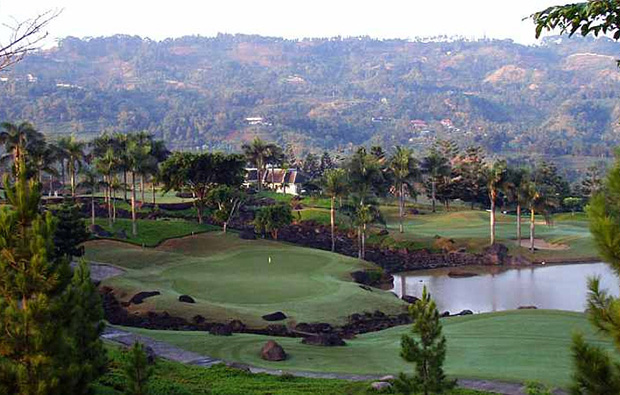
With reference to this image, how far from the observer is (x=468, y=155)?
10019 centimetres

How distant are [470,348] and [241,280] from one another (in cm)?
1945

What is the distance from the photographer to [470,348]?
25109 millimetres

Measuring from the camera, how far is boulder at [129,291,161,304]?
35.0m

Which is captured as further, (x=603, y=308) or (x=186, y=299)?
(x=186, y=299)

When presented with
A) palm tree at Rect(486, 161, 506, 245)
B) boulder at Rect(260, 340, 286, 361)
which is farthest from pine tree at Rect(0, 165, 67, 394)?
palm tree at Rect(486, 161, 506, 245)

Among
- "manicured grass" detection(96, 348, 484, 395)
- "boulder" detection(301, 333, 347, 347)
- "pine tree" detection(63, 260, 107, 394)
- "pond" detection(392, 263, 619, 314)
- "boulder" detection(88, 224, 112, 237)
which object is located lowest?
"pond" detection(392, 263, 619, 314)

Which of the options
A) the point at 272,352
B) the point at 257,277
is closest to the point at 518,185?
the point at 257,277

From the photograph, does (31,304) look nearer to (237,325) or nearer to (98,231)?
(237,325)

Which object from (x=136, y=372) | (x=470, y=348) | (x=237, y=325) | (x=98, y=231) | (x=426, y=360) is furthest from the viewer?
(x=98, y=231)

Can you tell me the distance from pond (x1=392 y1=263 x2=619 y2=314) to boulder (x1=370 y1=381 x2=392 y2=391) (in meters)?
21.3

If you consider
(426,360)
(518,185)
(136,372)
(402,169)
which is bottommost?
(518,185)

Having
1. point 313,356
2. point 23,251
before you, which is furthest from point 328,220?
point 23,251

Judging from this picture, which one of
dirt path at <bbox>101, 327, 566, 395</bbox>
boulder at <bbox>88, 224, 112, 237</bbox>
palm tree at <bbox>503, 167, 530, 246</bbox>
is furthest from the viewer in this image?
palm tree at <bbox>503, 167, 530, 246</bbox>

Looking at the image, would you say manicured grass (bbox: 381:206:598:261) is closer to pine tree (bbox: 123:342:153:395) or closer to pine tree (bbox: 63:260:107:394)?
pine tree (bbox: 63:260:107:394)
